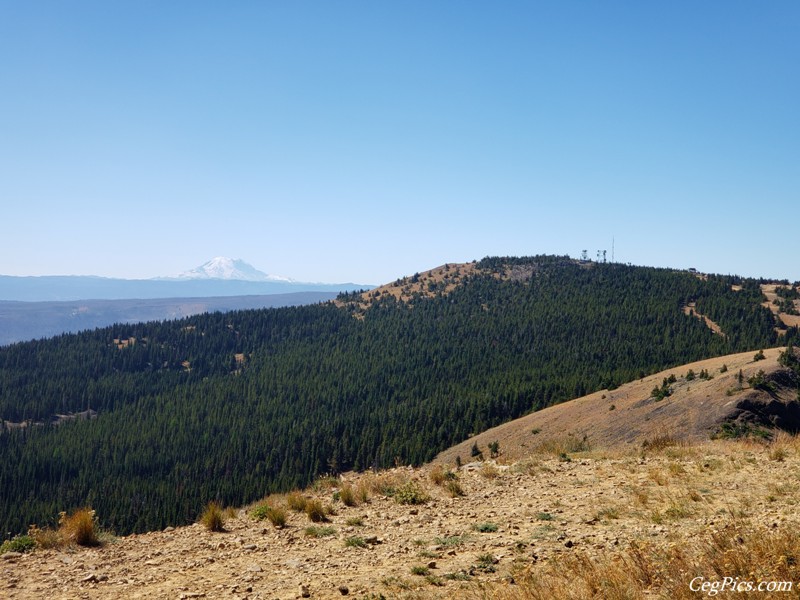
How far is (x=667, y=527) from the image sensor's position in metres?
10.7

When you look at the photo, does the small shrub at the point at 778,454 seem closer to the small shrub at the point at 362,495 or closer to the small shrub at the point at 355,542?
Result: the small shrub at the point at 362,495

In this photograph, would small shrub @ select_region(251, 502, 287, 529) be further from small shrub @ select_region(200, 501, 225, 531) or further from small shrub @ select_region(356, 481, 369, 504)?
small shrub @ select_region(356, 481, 369, 504)

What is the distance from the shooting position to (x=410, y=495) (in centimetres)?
1545

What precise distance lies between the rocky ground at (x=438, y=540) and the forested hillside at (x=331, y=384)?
49965 mm

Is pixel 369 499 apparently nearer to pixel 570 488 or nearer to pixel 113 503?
pixel 570 488

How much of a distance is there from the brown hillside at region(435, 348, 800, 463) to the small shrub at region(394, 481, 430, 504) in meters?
8.49

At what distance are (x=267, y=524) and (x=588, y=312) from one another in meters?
148

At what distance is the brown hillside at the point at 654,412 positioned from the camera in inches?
1132

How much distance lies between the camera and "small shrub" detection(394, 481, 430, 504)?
1528 cm

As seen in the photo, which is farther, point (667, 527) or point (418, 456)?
point (418, 456)

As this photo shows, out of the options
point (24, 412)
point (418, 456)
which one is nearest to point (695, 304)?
point (418, 456)

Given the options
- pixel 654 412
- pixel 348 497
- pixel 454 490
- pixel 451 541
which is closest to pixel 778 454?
pixel 454 490

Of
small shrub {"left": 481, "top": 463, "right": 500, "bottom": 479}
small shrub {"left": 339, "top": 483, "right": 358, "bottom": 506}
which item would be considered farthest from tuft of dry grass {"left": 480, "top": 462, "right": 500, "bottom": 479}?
small shrub {"left": 339, "top": 483, "right": 358, "bottom": 506}

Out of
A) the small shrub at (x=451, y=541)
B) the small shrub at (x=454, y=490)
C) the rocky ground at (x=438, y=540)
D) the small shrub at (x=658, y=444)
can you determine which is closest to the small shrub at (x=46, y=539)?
the rocky ground at (x=438, y=540)
